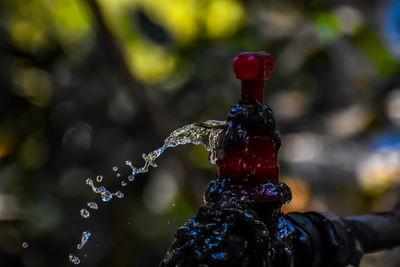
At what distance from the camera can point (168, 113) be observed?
10.6ft

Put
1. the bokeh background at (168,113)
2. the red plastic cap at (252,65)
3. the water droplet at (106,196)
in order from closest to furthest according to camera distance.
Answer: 1. the red plastic cap at (252,65)
2. the water droplet at (106,196)
3. the bokeh background at (168,113)

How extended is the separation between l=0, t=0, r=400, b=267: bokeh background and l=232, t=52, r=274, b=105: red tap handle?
2486 millimetres

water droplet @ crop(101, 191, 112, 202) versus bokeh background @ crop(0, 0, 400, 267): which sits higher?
bokeh background @ crop(0, 0, 400, 267)

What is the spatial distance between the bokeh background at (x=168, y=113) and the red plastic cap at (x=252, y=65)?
8.23 feet

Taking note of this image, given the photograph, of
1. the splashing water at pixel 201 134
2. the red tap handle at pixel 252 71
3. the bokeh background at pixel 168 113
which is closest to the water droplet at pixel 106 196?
the splashing water at pixel 201 134

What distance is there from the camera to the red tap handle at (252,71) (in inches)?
29.0

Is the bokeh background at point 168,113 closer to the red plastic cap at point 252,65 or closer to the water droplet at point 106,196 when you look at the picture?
the water droplet at point 106,196

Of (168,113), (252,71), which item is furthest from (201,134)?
(168,113)

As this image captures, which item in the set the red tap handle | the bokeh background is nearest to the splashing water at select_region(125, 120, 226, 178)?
the red tap handle

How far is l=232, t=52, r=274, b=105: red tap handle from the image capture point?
0.74m

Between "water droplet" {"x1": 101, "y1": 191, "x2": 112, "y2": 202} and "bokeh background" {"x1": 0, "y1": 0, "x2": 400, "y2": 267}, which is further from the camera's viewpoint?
"bokeh background" {"x1": 0, "y1": 0, "x2": 400, "y2": 267}

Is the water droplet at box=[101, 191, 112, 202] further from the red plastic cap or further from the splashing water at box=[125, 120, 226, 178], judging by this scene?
the red plastic cap

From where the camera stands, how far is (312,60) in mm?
3824

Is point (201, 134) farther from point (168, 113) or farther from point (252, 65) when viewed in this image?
point (168, 113)
